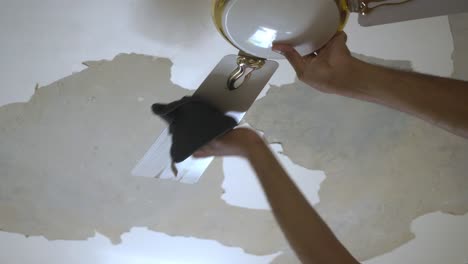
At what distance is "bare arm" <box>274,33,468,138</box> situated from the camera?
Result: 34.8 inches

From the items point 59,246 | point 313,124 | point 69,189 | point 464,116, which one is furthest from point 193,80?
point 59,246

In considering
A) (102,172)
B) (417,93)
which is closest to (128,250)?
(102,172)

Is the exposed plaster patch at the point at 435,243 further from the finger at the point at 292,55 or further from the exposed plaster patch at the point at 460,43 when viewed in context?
the finger at the point at 292,55

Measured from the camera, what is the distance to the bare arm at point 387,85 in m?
0.88

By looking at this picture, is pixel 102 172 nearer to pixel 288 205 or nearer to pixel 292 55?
pixel 288 205

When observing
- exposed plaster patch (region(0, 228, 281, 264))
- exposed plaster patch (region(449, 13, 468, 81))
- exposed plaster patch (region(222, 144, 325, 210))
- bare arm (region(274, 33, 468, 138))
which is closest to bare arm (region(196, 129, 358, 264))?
bare arm (region(274, 33, 468, 138))

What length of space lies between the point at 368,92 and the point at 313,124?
599 mm

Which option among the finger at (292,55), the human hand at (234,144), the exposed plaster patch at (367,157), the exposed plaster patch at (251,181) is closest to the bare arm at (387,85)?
the finger at (292,55)

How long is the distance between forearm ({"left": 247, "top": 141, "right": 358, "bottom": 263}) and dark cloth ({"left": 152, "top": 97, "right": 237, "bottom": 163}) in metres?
0.13

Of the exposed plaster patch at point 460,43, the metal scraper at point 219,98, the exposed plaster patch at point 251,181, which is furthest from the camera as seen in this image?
the exposed plaster patch at point 251,181

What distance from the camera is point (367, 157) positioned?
1687 mm

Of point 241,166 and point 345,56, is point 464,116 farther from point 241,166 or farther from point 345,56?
point 241,166

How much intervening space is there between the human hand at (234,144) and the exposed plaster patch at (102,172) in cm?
39

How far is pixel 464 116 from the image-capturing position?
0.87 m
